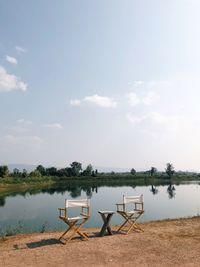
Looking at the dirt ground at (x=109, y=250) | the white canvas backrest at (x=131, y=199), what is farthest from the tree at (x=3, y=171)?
the white canvas backrest at (x=131, y=199)

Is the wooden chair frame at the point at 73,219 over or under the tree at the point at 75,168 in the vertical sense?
under

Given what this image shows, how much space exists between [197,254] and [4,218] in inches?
826

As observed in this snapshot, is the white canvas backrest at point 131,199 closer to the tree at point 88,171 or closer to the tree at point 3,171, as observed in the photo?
the tree at point 3,171

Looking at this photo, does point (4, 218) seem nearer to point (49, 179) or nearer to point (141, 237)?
point (141, 237)

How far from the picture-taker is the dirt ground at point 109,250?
26.4ft

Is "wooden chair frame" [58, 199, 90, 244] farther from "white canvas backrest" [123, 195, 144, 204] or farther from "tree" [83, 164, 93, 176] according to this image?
"tree" [83, 164, 93, 176]

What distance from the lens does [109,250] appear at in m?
9.11

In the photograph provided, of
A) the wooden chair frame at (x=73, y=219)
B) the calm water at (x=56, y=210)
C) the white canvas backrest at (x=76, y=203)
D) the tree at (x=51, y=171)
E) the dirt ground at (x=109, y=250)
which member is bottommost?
the calm water at (x=56, y=210)

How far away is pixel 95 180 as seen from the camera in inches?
3856

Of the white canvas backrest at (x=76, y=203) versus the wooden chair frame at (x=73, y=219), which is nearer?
the wooden chair frame at (x=73, y=219)

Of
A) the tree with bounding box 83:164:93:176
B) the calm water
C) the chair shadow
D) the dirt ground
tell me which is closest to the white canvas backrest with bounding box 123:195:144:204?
the dirt ground

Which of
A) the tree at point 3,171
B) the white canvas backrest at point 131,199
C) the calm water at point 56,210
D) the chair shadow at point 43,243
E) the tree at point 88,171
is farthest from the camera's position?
the tree at point 88,171

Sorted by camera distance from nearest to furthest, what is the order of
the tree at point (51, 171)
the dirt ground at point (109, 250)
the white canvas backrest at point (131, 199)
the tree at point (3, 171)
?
1. the dirt ground at point (109, 250)
2. the white canvas backrest at point (131, 199)
3. the tree at point (3, 171)
4. the tree at point (51, 171)

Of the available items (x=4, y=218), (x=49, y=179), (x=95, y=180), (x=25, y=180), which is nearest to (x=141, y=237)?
(x=4, y=218)
